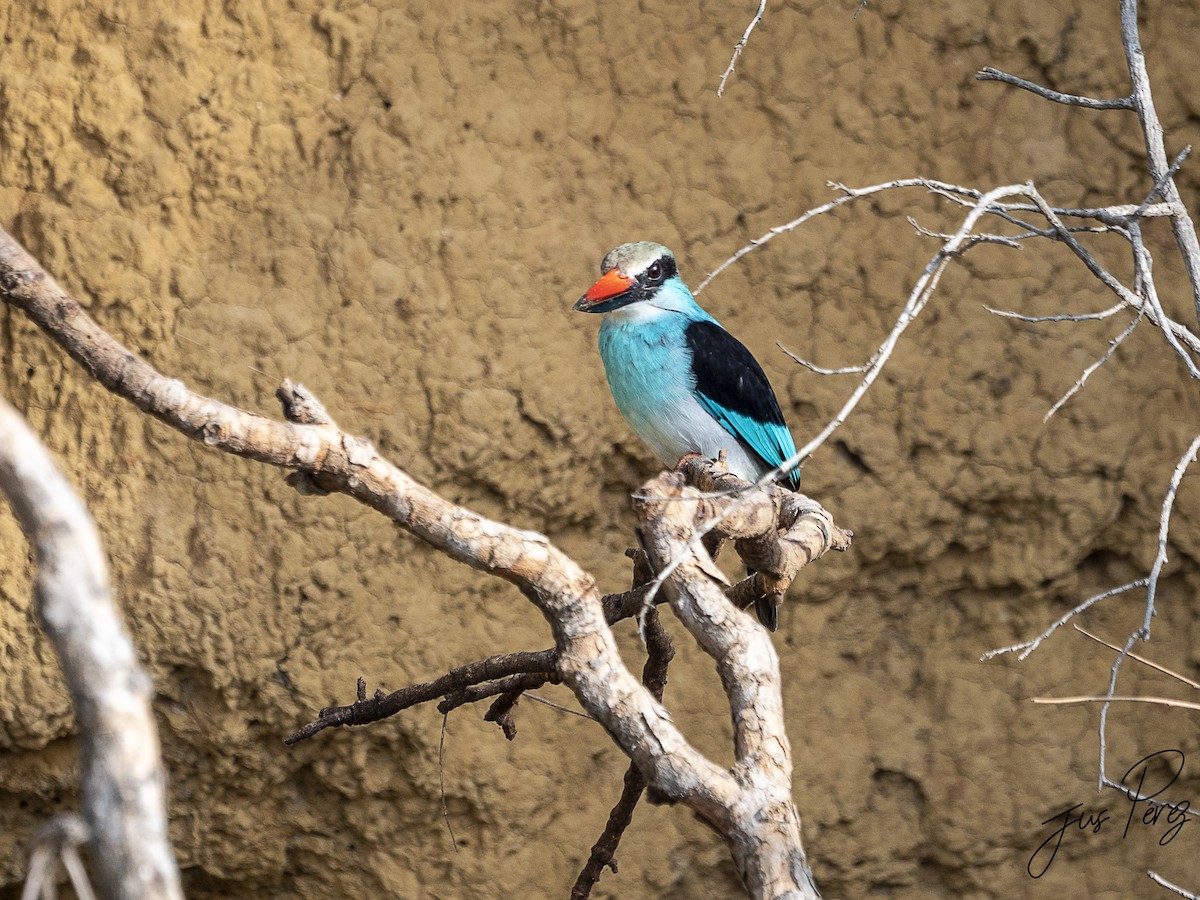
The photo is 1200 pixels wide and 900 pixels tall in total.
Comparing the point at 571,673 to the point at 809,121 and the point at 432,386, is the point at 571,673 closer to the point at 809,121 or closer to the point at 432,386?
the point at 432,386

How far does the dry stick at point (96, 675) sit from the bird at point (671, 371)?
6.11ft

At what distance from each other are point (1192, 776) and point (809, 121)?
7.56ft

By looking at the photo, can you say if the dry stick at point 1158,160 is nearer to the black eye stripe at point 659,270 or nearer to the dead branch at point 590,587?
the dead branch at point 590,587

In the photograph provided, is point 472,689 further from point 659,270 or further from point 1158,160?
point 1158,160

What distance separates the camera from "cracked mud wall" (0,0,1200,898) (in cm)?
340

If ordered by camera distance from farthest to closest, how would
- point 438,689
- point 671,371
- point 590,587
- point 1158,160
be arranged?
1. point 671,371
2. point 438,689
3. point 1158,160
4. point 590,587

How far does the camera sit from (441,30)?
3527 millimetres

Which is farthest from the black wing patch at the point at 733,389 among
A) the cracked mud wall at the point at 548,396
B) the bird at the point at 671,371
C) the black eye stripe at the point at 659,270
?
the cracked mud wall at the point at 548,396

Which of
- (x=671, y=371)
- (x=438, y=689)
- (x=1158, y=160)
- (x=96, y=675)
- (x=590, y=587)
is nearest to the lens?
(x=96, y=675)

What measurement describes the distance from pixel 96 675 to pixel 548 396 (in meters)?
2.66
